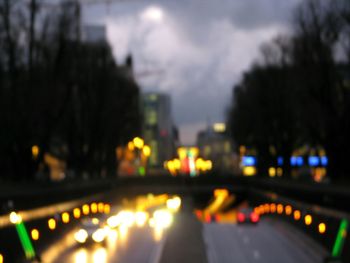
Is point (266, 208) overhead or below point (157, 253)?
below

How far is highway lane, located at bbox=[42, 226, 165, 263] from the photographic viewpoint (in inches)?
1190

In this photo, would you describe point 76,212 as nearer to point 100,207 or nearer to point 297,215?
point 100,207

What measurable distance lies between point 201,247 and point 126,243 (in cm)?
437

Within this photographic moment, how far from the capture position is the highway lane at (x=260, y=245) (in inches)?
1212

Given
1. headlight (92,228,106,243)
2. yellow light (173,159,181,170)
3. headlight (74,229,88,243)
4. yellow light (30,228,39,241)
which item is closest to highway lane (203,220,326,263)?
headlight (92,228,106,243)

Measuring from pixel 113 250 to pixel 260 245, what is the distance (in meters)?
7.10

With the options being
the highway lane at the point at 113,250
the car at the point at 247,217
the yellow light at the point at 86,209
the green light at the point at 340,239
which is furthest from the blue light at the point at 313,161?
the green light at the point at 340,239

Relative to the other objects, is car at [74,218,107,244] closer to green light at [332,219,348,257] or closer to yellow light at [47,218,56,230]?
yellow light at [47,218,56,230]

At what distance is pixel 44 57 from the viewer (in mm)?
59250

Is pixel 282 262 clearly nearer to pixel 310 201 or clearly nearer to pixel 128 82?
pixel 310 201

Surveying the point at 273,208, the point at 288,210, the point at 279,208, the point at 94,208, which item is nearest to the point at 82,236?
the point at 288,210

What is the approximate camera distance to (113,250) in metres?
34.4

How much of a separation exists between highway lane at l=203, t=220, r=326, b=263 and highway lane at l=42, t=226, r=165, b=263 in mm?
2439

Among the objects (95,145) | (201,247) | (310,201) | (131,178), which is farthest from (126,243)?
(131,178)
